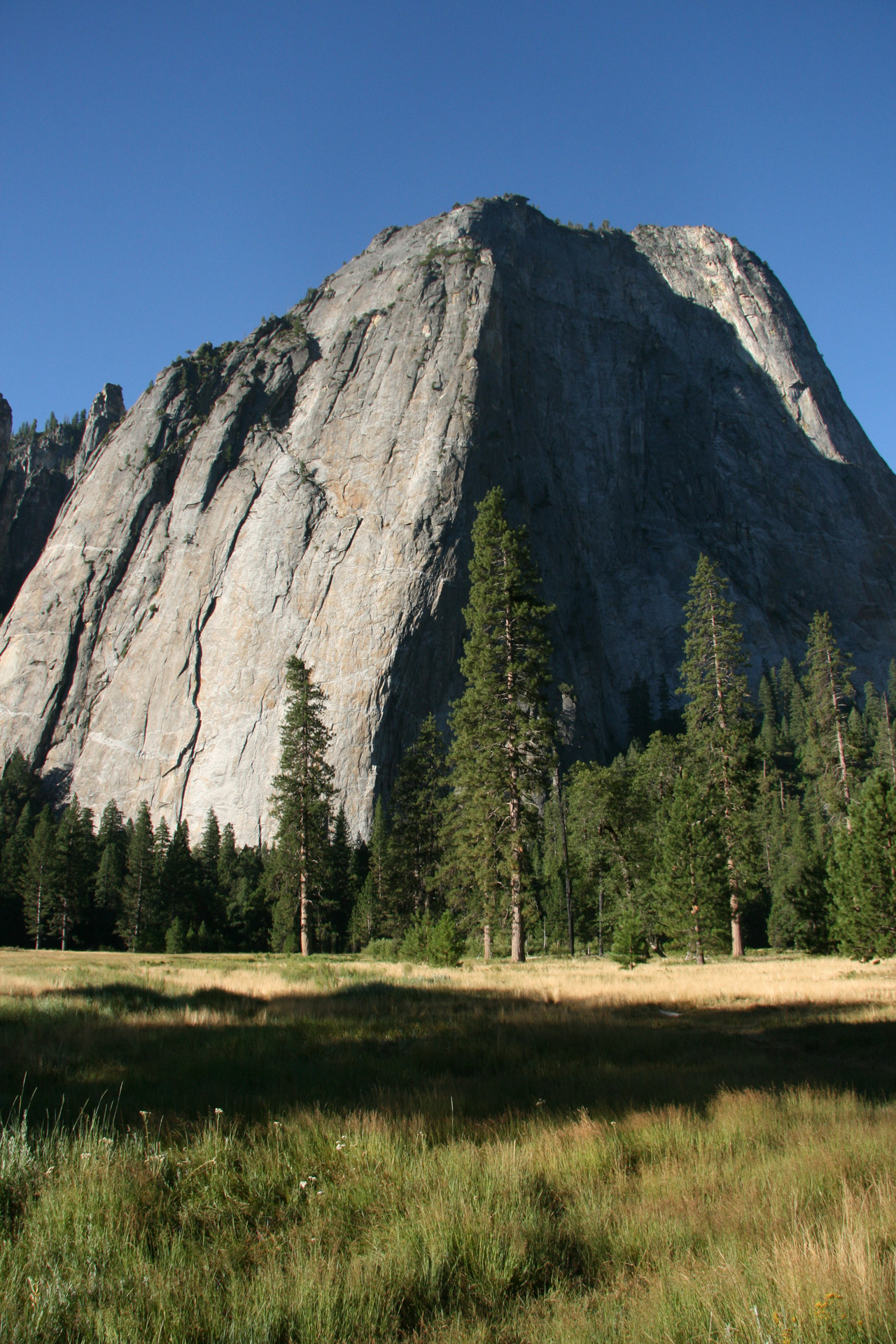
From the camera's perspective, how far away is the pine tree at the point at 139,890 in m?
56.8

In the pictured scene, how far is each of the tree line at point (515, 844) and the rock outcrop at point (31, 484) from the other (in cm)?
6189

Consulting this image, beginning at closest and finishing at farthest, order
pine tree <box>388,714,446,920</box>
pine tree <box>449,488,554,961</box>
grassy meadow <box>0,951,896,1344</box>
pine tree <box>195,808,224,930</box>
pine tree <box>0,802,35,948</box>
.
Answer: grassy meadow <box>0,951,896,1344</box> < pine tree <box>449,488,554,961</box> < pine tree <box>388,714,446,920</box> < pine tree <box>0,802,35,948</box> < pine tree <box>195,808,224,930</box>

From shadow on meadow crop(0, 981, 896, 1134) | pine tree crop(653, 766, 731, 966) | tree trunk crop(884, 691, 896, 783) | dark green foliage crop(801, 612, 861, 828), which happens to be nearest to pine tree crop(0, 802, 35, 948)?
pine tree crop(653, 766, 731, 966)

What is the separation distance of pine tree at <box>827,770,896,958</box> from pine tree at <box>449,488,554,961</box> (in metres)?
11.5

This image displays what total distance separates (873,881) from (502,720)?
13.8 metres

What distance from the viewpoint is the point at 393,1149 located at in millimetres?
4695

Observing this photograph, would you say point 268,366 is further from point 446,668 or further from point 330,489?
point 446,668

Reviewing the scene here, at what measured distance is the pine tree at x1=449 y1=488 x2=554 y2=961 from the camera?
2470 centimetres

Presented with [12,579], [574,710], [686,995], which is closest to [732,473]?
[574,710]

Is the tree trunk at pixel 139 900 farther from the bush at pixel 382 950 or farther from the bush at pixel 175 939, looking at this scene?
the bush at pixel 382 950

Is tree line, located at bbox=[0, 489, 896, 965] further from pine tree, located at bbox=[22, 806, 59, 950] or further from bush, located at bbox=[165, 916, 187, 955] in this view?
bush, located at bbox=[165, 916, 187, 955]

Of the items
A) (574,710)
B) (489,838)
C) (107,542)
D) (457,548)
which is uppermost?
(107,542)

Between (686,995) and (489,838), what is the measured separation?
11868 mm

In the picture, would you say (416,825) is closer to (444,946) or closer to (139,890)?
(444,946)
